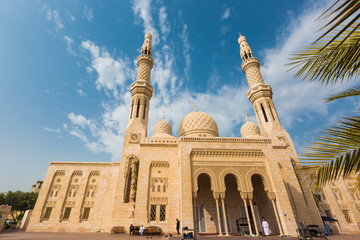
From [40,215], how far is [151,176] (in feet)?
38.6

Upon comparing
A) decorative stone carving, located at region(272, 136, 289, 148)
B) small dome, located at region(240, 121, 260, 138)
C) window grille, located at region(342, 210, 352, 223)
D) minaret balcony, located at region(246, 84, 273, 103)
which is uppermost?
minaret balcony, located at region(246, 84, 273, 103)

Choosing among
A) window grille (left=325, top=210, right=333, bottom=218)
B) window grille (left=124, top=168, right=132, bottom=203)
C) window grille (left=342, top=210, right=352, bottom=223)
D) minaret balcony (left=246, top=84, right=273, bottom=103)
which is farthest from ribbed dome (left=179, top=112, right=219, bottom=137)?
window grille (left=342, top=210, right=352, bottom=223)

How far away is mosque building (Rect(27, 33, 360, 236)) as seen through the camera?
13289 mm

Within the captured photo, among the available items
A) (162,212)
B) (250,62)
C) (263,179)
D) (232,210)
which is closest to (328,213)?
(263,179)

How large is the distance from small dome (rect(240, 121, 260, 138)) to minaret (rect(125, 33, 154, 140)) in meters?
12.7

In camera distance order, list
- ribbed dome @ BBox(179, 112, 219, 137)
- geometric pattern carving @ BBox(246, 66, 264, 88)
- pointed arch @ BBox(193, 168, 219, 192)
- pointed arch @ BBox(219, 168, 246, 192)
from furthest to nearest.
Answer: geometric pattern carving @ BBox(246, 66, 264, 88)
ribbed dome @ BBox(179, 112, 219, 137)
pointed arch @ BBox(219, 168, 246, 192)
pointed arch @ BBox(193, 168, 219, 192)

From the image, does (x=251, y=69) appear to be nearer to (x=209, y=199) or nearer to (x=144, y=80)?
(x=144, y=80)

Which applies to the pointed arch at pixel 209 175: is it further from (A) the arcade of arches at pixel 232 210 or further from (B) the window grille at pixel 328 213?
(B) the window grille at pixel 328 213

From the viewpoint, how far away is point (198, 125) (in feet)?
72.3

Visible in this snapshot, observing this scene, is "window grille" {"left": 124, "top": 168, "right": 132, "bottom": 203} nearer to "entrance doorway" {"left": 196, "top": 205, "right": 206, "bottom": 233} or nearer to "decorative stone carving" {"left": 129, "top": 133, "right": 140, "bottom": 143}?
"decorative stone carving" {"left": 129, "top": 133, "right": 140, "bottom": 143}

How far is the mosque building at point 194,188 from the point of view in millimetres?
13289

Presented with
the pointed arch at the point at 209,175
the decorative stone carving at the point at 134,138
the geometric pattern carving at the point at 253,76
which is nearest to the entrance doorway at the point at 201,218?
the pointed arch at the point at 209,175

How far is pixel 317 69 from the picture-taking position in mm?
2844

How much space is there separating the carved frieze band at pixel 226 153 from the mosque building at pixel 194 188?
0.08 m
